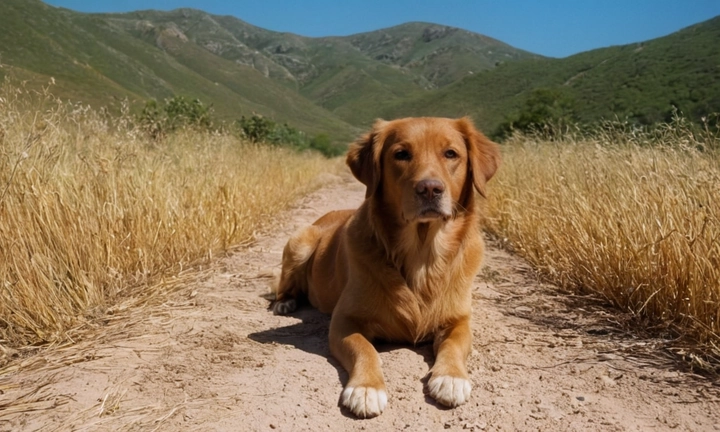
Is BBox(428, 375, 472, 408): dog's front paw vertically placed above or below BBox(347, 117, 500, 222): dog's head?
below

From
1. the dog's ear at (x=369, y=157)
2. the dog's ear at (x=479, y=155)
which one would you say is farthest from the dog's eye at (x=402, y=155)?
the dog's ear at (x=479, y=155)

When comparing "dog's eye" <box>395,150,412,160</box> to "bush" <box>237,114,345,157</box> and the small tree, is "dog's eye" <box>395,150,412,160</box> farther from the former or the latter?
the small tree

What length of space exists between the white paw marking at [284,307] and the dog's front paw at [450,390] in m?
1.81

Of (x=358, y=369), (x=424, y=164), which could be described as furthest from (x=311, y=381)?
(x=424, y=164)

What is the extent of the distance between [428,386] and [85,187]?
117 inches

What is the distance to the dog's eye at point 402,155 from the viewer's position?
3.16 m

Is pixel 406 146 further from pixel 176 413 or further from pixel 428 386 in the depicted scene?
pixel 176 413

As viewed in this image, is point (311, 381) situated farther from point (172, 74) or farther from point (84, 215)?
point (172, 74)

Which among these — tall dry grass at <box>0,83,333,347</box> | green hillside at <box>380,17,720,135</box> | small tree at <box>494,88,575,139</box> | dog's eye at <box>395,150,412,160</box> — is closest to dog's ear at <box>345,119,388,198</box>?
dog's eye at <box>395,150,412,160</box>

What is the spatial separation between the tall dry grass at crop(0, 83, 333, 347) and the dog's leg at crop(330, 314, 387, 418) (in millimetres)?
1530

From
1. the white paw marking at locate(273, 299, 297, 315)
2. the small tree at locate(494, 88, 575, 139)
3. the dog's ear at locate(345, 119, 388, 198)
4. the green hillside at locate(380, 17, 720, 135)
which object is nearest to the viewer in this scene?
the dog's ear at locate(345, 119, 388, 198)

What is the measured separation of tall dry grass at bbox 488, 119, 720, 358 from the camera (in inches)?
115

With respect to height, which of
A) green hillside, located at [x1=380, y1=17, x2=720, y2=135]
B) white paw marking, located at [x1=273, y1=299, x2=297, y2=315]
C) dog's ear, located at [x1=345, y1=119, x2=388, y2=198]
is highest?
green hillside, located at [x1=380, y1=17, x2=720, y2=135]

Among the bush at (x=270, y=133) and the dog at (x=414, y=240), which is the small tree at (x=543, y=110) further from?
the dog at (x=414, y=240)
